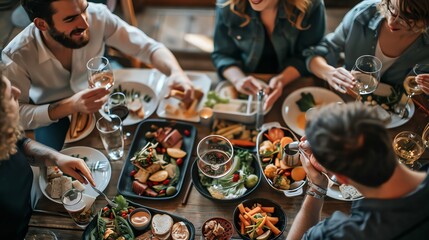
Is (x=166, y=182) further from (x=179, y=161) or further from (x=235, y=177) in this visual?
(x=235, y=177)

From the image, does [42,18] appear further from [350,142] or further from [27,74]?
[350,142]

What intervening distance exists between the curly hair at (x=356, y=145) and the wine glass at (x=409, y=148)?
66 cm

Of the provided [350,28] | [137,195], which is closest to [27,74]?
[137,195]

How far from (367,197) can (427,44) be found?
45.9 inches

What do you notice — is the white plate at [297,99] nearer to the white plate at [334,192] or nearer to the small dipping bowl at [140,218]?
the white plate at [334,192]

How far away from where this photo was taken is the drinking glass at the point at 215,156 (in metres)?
1.77

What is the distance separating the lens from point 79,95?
202cm

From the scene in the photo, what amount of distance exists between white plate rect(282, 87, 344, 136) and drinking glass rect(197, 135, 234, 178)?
0.42m

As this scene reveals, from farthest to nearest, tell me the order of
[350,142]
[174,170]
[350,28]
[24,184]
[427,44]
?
[350,28] → [427,44] → [174,170] → [24,184] → [350,142]

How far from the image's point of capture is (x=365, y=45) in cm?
224

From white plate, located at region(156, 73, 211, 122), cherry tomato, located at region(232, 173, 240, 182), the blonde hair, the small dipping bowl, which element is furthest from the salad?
the blonde hair

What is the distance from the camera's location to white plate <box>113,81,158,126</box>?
2.16 metres

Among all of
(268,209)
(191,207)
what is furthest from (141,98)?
(268,209)

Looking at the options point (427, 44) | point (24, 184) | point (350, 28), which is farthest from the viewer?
point (350, 28)
